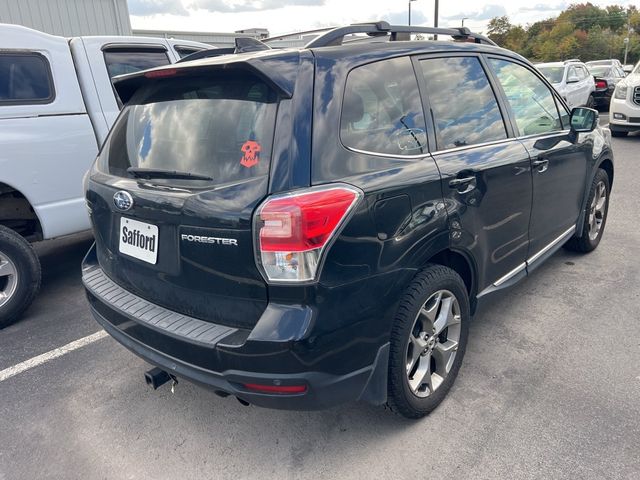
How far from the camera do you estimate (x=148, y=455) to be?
248 centimetres

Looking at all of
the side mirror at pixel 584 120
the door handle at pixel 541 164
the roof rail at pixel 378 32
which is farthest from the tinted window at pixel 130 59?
the side mirror at pixel 584 120

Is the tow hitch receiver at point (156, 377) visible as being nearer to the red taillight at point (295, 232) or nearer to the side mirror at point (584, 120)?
the red taillight at point (295, 232)

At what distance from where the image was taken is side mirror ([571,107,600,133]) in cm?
382

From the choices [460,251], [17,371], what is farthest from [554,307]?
[17,371]

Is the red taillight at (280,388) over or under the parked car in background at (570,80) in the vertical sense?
under

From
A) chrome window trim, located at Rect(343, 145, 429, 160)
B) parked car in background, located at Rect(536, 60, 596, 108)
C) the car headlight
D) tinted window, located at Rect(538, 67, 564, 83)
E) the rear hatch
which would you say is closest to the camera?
the rear hatch

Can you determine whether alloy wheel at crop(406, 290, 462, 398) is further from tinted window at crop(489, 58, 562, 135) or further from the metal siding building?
the metal siding building

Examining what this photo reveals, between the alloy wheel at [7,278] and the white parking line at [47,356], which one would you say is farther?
the alloy wheel at [7,278]

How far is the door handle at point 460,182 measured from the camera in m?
2.53

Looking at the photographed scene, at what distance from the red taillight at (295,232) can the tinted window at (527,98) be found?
6.25 feet

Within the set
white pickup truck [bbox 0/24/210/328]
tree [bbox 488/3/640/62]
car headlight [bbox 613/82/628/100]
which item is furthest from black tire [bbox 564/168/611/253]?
tree [bbox 488/3/640/62]

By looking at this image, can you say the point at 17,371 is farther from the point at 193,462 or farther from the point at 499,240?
the point at 499,240

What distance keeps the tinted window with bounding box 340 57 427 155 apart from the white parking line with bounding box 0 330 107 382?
8.30ft

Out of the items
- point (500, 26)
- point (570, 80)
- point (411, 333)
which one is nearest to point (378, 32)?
point (411, 333)
